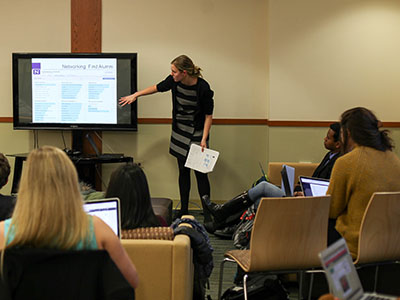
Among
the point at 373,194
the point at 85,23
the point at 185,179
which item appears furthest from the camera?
the point at 85,23

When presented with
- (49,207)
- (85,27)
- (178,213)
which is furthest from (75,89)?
(49,207)

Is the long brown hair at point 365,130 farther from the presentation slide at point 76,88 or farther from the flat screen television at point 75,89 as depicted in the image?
the presentation slide at point 76,88

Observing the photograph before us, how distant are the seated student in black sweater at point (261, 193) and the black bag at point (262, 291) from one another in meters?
1.30

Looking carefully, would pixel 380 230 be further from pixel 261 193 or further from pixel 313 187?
pixel 261 193

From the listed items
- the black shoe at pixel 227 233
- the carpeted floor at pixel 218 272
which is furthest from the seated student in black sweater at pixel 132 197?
the black shoe at pixel 227 233

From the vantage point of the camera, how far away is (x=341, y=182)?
2838 millimetres

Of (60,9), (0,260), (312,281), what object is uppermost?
(60,9)

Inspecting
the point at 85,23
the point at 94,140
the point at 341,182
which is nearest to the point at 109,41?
the point at 85,23

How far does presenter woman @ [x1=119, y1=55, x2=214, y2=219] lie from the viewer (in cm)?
555

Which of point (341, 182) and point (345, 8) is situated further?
point (345, 8)

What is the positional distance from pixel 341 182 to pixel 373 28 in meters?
3.67

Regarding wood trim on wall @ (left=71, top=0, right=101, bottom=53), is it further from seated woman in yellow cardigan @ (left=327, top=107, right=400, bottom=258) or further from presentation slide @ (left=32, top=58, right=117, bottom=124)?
seated woman in yellow cardigan @ (left=327, top=107, right=400, bottom=258)

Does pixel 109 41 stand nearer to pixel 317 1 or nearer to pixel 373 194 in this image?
pixel 317 1

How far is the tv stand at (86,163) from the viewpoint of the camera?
5.82 meters
